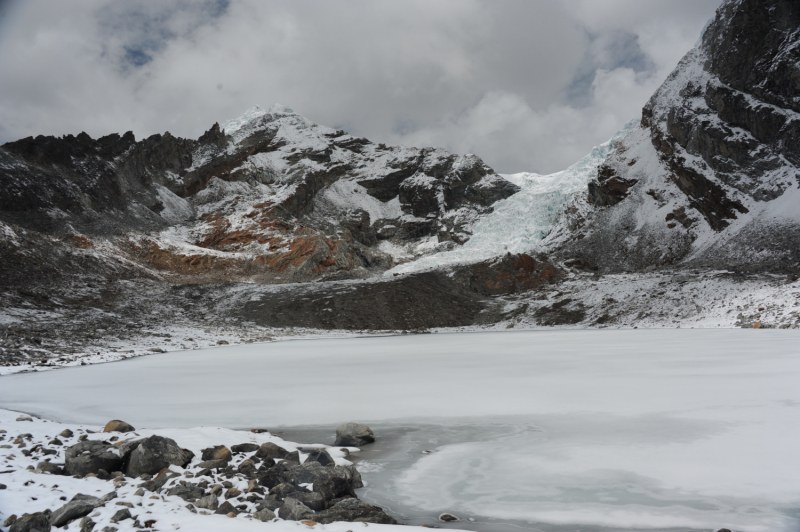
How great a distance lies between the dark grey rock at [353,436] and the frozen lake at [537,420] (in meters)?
0.26

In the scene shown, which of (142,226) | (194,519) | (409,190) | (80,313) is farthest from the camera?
(409,190)

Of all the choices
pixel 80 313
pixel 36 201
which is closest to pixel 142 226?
pixel 36 201

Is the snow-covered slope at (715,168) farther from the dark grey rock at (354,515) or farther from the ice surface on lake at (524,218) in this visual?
the dark grey rock at (354,515)

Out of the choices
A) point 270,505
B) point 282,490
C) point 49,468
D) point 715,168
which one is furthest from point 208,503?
point 715,168

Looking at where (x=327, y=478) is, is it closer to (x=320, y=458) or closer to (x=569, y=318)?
(x=320, y=458)

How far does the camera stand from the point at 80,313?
3066 centimetres

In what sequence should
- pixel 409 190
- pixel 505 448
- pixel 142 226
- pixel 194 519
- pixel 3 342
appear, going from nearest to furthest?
1. pixel 194 519
2. pixel 505 448
3. pixel 3 342
4. pixel 142 226
5. pixel 409 190

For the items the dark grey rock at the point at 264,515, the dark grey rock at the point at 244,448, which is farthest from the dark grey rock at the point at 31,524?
the dark grey rock at the point at 244,448

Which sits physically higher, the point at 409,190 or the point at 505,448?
the point at 409,190

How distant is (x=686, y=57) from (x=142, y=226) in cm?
9706

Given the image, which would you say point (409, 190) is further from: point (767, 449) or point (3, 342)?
point (767, 449)

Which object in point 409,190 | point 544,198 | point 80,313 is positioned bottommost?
point 80,313

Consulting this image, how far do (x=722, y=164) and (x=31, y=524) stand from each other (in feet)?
244

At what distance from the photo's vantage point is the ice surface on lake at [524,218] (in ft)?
334
